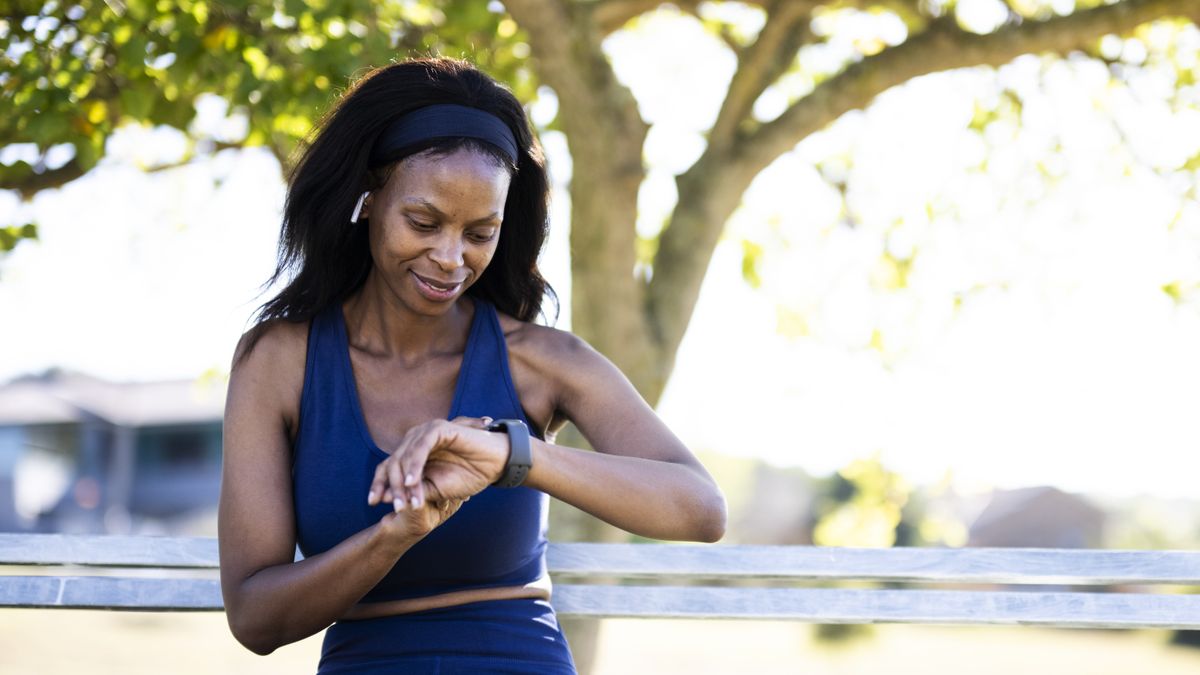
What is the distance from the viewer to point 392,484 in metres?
2.15

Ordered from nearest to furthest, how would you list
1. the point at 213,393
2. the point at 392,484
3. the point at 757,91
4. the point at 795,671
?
the point at 392,484 → the point at 757,91 → the point at 213,393 → the point at 795,671

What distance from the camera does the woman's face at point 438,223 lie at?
8.07 feet

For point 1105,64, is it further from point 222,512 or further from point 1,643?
point 1,643

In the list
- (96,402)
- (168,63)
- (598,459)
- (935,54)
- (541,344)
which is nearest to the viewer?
(598,459)

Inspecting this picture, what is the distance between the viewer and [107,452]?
4331 centimetres

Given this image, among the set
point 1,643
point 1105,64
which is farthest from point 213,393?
point 1,643

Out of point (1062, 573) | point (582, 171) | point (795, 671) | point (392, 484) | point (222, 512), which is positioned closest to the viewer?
point (392, 484)

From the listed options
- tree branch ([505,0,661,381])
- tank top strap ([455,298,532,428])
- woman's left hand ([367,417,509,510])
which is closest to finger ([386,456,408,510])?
woman's left hand ([367,417,509,510])

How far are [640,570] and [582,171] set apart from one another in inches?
87.2

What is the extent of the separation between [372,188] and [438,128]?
0.61 ft

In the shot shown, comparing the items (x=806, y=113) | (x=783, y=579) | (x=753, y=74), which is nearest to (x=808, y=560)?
(x=783, y=579)

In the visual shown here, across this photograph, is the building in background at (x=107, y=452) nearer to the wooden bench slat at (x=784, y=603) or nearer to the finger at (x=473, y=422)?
the wooden bench slat at (x=784, y=603)

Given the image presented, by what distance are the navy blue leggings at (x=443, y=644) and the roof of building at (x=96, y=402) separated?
40.2m

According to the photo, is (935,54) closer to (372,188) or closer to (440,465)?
(372,188)
